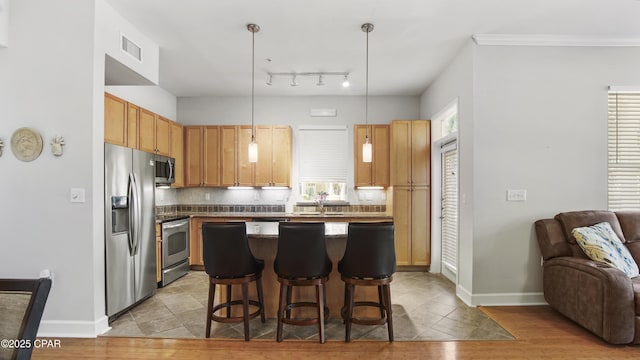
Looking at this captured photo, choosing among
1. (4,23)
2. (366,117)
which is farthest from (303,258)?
(366,117)

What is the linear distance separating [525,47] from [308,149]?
3.48 m

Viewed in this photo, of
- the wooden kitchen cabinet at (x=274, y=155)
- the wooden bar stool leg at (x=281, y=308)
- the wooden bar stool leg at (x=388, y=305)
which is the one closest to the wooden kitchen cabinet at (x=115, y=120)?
the wooden kitchen cabinet at (x=274, y=155)

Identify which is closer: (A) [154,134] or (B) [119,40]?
(B) [119,40]

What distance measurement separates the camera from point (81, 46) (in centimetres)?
284

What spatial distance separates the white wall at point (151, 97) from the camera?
427cm

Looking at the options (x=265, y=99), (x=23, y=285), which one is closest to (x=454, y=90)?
(x=265, y=99)

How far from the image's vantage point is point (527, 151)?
3.57 m

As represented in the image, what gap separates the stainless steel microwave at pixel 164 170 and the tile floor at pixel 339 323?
5.11 ft

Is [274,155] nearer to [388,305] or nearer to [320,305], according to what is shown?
[320,305]

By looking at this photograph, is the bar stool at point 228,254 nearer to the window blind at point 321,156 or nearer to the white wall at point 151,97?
the white wall at point 151,97

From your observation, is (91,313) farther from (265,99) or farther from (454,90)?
(454,90)

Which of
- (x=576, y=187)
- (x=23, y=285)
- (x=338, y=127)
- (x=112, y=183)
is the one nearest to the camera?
(x=23, y=285)

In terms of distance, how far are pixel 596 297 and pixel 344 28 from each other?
344 cm

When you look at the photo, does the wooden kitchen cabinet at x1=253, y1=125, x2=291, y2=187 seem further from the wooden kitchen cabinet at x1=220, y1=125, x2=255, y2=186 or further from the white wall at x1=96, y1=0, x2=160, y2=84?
the white wall at x1=96, y1=0, x2=160, y2=84
